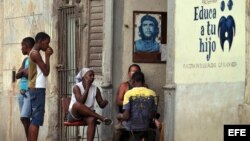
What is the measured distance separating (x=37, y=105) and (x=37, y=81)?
1.21 feet

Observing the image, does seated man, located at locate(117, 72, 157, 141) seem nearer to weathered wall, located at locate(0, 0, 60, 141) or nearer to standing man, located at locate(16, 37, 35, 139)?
standing man, located at locate(16, 37, 35, 139)

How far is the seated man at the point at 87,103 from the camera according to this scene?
1226 centimetres

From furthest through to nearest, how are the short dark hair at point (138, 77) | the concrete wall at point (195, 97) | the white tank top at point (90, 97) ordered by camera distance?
the white tank top at point (90, 97)
the short dark hair at point (138, 77)
the concrete wall at point (195, 97)

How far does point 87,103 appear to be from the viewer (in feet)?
41.2

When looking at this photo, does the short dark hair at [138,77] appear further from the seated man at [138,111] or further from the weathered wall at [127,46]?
the weathered wall at [127,46]

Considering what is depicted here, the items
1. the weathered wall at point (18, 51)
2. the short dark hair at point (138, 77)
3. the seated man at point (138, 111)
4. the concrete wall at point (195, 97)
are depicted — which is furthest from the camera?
the weathered wall at point (18, 51)

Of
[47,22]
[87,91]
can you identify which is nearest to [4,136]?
[47,22]

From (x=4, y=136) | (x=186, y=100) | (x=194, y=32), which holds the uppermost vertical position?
(x=194, y=32)

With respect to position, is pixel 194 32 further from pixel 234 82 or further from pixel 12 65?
pixel 12 65

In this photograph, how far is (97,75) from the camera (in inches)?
541

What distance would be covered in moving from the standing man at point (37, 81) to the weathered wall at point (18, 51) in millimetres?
2626

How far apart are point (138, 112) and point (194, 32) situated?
4.66 feet

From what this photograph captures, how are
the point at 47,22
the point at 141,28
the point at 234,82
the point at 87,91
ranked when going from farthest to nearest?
the point at 47,22 < the point at 141,28 < the point at 87,91 < the point at 234,82

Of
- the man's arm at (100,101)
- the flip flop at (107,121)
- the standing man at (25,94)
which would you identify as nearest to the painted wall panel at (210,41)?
the flip flop at (107,121)
